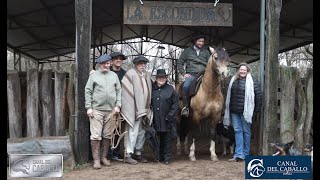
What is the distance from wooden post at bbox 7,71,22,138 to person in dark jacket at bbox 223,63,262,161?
3.99m

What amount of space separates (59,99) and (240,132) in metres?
3.55

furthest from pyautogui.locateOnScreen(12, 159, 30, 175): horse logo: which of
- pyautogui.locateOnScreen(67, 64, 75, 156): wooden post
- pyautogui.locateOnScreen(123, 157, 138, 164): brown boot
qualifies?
pyautogui.locateOnScreen(123, 157, 138, 164): brown boot

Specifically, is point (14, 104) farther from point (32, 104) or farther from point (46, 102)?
point (46, 102)

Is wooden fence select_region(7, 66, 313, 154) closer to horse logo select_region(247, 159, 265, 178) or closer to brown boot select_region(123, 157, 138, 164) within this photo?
brown boot select_region(123, 157, 138, 164)

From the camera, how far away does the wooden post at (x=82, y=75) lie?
7.05 meters

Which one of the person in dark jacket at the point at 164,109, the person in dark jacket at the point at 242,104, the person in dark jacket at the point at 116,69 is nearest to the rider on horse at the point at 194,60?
the person in dark jacket at the point at 164,109

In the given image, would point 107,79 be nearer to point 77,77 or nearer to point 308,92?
point 77,77

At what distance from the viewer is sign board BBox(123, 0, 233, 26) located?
8.36m

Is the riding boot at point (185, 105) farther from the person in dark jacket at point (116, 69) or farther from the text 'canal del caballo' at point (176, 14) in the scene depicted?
the text 'canal del caballo' at point (176, 14)

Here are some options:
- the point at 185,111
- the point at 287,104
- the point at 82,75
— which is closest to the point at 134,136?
the point at 185,111

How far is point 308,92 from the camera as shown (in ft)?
25.6

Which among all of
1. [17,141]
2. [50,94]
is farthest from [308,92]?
[17,141]

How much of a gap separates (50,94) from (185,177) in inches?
120

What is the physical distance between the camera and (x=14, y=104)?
23.8 ft
